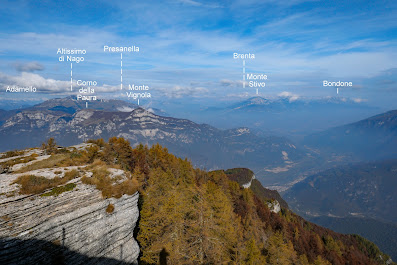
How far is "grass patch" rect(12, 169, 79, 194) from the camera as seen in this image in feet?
63.2

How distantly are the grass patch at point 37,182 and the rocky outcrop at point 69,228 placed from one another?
66cm

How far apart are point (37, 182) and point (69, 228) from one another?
5.83m

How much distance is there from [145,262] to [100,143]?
4061 centimetres

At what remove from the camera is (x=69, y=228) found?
788 inches

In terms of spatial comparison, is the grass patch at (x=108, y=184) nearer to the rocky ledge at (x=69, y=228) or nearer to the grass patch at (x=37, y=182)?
the rocky ledge at (x=69, y=228)

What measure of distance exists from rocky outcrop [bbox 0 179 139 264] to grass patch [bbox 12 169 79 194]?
664 millimetres

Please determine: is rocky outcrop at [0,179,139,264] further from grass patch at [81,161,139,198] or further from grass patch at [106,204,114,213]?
grass patch at [81,161,139,198]

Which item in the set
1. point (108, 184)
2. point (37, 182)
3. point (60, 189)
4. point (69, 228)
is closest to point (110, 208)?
point (108, 184)

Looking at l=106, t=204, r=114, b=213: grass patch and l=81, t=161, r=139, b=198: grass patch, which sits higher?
l=81, t=161, r=139, b=198: grass patch

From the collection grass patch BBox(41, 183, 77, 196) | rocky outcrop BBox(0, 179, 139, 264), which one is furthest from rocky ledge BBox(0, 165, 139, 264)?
grass patch BBox(41, 183, 77, 196)

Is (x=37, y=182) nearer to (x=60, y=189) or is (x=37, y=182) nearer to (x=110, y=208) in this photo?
(x=60, y=189)

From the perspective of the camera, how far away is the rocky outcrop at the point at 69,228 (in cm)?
1677

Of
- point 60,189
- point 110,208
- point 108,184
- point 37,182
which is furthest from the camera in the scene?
point 108,184

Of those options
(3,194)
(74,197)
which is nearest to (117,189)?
(74,197)
